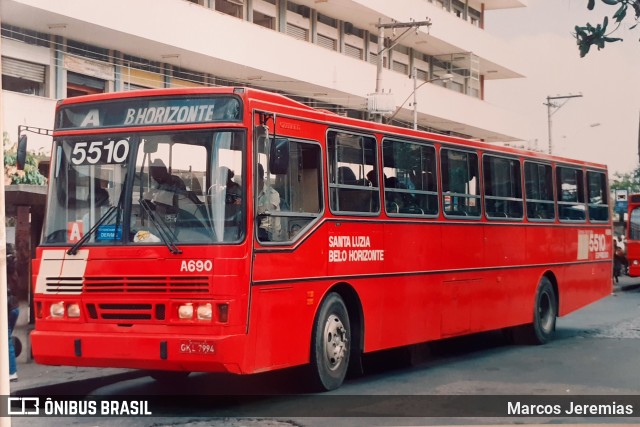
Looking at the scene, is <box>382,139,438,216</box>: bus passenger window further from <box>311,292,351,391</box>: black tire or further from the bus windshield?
the bus windshield

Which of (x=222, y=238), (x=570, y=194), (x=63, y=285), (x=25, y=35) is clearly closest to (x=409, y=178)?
(x=222, y=238)

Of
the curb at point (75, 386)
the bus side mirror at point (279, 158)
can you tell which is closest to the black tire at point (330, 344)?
the bus side mirror at point (279, 158)

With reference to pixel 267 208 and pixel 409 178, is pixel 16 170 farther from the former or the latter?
pixel 267 208

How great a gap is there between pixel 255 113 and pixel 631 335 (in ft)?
32.1

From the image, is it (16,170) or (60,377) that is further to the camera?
(16,170)

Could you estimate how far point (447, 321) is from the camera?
44.7ft

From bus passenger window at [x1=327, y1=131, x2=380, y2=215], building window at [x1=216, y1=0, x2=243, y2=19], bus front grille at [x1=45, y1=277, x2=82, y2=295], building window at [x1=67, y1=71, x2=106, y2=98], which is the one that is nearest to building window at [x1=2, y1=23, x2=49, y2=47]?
building window at [x1=67, y1=71, x2=106, y2=98]

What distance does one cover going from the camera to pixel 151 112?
1003cm

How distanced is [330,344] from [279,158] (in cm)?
230

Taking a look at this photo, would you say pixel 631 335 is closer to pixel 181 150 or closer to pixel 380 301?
pixel 380 301

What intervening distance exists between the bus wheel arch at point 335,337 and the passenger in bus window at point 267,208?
1.12 m

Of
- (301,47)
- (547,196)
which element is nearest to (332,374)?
(547,196)

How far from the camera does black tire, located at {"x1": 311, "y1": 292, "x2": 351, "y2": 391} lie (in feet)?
35.2

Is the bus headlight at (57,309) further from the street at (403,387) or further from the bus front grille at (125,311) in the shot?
the street at (403,387)
